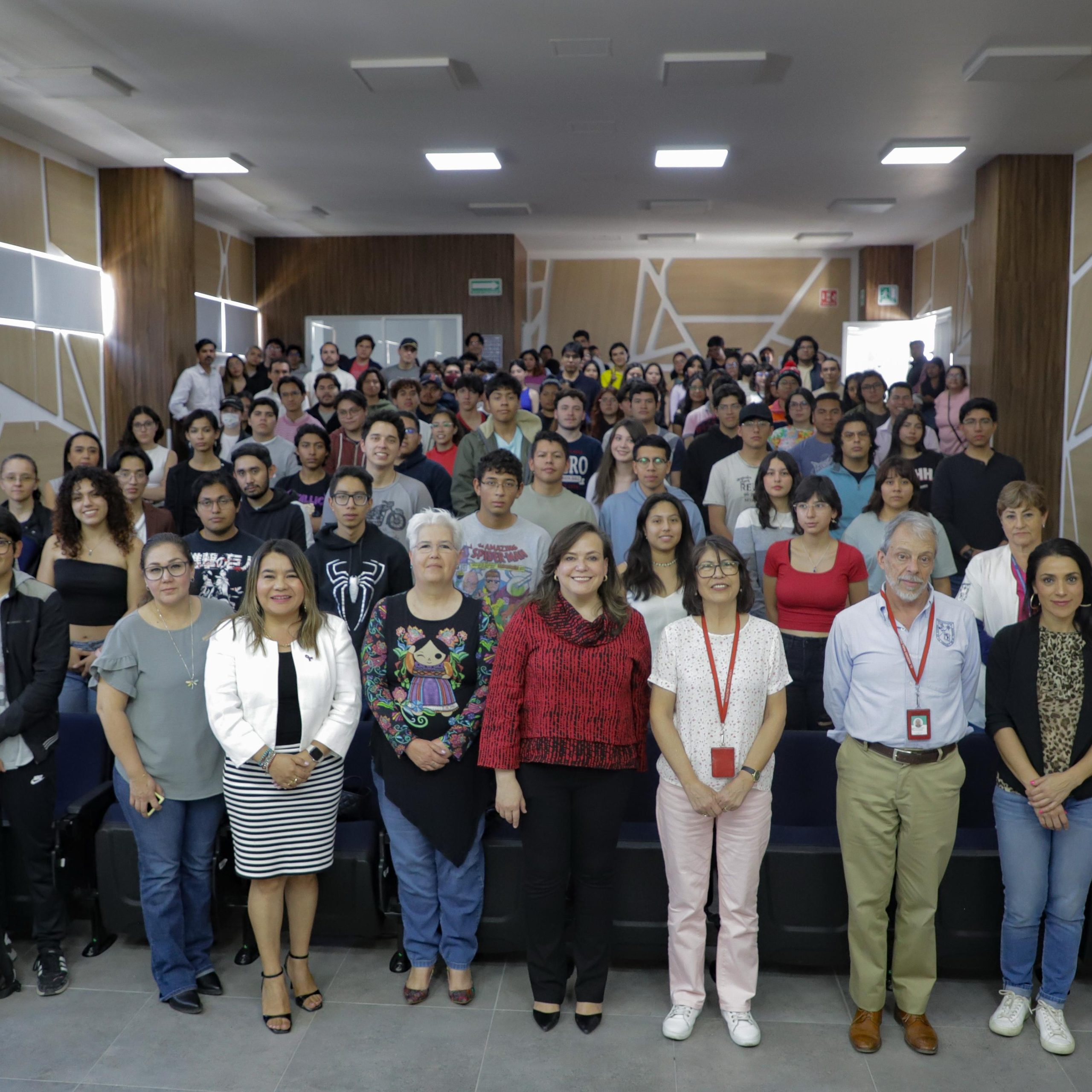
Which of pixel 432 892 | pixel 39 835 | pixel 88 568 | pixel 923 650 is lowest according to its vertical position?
pixel 432 892

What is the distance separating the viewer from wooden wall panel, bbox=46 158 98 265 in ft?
30.9

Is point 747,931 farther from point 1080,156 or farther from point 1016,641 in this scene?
point 1080,156

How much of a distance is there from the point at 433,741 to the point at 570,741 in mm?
438

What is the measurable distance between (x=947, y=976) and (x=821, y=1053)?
0.71 metres

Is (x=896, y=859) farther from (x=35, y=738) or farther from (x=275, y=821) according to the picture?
(x=35, y=738)

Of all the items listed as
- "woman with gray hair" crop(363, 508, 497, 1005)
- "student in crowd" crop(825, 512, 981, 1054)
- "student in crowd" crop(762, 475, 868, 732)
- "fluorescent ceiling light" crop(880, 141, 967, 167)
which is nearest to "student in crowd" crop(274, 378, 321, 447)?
"student in crowd" crop(762, 475, 868, 732)

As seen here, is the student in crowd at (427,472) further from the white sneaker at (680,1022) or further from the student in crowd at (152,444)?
the white sneaker at (680,1022)

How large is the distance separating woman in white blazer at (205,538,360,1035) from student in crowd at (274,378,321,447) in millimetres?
4043

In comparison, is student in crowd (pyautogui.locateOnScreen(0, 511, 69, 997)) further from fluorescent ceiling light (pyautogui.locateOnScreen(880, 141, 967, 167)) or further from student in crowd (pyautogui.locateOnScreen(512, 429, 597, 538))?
fluorescent ceiling light (pyautogui.locateOnScreen(880, 141, 967, 167))

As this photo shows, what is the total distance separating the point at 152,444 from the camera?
6469mm

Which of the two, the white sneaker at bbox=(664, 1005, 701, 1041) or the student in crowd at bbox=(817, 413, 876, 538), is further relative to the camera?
the student in crowd at bbox=(817, 413, 876, 538)

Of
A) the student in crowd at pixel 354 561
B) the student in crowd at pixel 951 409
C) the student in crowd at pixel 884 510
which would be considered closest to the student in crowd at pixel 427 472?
the student in crowd at pixel 354 561

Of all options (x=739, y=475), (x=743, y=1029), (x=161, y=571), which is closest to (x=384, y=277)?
(x=739, y=475)

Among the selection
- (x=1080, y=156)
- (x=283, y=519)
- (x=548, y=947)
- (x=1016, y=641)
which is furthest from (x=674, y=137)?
(x=548, y=947)
